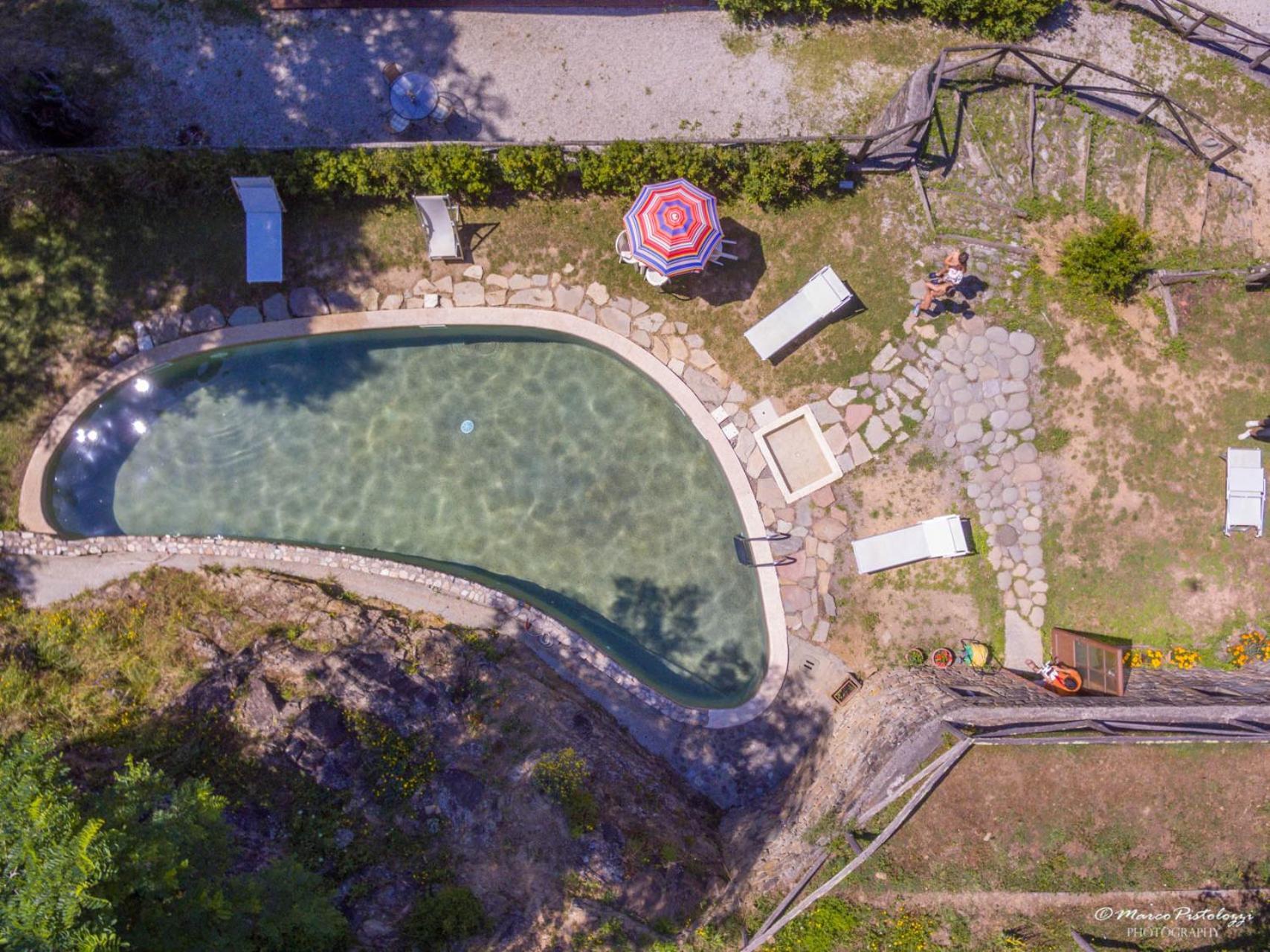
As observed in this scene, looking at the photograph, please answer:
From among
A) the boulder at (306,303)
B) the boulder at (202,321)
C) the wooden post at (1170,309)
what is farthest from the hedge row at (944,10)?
the boulder at (202,321)

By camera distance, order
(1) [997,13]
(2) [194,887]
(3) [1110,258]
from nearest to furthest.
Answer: (2) [194,887], (3) [1110,258], (1) [997,13]

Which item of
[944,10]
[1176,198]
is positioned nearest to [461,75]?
[944,10]

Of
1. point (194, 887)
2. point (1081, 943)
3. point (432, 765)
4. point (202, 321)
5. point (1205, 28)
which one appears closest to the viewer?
point (194, 887)

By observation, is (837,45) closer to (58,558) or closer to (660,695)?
(660,695)

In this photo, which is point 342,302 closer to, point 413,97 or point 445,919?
point 413,97

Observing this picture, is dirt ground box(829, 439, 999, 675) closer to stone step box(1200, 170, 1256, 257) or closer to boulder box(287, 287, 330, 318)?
stone step box(1200, 170, 1256, 257)

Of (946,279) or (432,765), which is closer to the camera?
(432,765)

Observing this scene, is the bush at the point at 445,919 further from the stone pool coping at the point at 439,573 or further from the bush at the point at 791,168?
the bush at the point at 791,168
